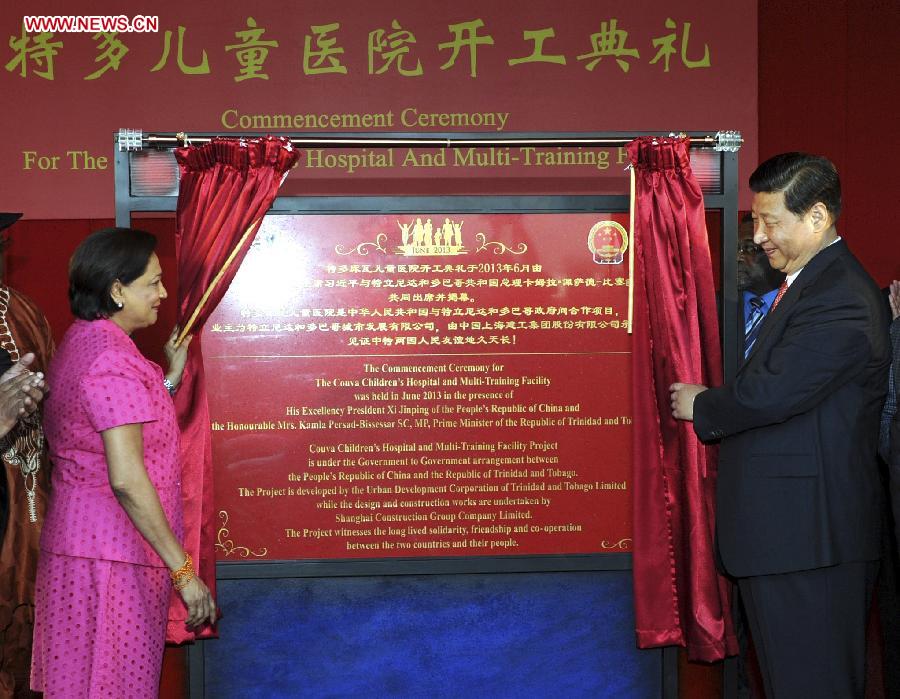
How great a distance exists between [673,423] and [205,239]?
1.30 metres

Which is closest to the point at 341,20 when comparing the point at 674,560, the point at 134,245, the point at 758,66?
the point at 758,66

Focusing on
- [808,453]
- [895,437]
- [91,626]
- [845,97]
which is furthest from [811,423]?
[845,97]

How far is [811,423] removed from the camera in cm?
213

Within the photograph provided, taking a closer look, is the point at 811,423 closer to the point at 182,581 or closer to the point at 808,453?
the point at 808,453

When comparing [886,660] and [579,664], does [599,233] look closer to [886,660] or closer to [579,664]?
[579,664]

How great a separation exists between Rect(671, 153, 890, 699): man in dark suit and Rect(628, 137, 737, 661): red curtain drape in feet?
1.14

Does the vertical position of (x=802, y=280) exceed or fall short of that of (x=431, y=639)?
it exceeds it

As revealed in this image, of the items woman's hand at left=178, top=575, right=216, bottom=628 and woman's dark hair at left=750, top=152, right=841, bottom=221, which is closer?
woman's hand at left=178, top=575, right=216, bottom=628

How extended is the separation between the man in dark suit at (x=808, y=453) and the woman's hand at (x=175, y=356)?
51.4 inches

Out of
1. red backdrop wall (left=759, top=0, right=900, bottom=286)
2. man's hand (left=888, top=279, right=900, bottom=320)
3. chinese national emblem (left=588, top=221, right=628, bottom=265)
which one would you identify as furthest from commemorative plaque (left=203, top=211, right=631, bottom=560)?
red backdrop wall (left=759, top=0, right=900, bottom=286)

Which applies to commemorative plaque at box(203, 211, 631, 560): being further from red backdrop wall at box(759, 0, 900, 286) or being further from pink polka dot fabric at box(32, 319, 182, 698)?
red backdrop wall at box(759, 0, 900, 286)

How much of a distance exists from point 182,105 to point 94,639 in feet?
8.37

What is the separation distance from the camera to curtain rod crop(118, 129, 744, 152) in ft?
8.14

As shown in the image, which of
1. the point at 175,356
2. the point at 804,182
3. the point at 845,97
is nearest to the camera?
the point at 804,182
